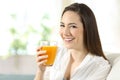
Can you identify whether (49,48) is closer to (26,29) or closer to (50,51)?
(50,51)

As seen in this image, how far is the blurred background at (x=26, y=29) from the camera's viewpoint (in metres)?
2.93

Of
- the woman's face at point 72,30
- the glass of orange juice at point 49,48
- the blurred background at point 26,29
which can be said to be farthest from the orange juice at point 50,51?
the blurred background at point 26,29

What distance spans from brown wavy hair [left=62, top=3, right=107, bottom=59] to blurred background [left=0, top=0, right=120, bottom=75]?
40.7 inches

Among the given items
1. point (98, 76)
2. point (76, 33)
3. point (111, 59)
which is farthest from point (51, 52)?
point (111, 59)

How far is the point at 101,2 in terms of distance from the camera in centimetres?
282

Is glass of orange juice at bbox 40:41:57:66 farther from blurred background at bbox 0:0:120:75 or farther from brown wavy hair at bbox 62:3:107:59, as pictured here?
blurred background at bbox 0:0:120:75

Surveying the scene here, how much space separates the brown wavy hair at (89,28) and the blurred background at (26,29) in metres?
1.03

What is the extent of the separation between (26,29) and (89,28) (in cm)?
135

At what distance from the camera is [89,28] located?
70.7 inches

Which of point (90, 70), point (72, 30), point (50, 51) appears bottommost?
point (90, 70)

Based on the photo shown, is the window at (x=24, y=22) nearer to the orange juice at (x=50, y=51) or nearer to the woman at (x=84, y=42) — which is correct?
the woman at (x=84, y=42)

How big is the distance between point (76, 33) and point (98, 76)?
0.32 meters

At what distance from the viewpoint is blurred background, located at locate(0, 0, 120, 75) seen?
2934mm

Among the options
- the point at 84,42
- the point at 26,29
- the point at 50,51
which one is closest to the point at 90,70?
the point at 84,42
